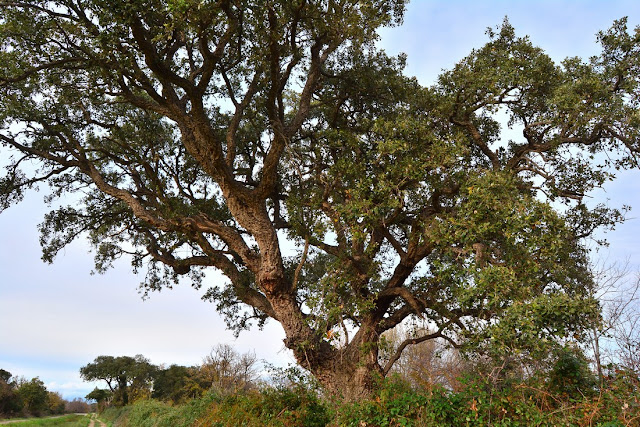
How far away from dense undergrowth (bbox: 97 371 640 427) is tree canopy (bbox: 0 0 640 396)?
34.3 inches

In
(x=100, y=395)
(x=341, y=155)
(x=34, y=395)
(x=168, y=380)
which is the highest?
(x=341, y=155)

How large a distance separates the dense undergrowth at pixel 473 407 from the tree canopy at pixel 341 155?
871 mm

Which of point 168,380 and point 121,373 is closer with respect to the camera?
point 168,380

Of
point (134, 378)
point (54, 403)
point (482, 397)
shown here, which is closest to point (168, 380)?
point (134, 378)

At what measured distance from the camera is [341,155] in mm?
10805

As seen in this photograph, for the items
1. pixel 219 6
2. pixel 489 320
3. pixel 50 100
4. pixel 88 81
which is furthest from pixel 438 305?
pixel 50 100

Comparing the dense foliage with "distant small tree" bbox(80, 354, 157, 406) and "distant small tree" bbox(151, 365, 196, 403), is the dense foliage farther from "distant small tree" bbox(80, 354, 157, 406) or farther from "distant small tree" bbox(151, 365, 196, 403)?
"distant small tree" bbox(80, 354, 157, 406)

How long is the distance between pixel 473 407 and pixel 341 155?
6.53 metres

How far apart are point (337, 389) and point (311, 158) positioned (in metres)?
5.66

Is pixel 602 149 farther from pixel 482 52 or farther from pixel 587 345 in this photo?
pixel 587 345

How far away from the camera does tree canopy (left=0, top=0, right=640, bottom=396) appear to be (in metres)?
7.28

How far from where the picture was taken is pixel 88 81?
32.4ft

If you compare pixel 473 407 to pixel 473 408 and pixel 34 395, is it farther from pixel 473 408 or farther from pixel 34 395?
pixel 34 395

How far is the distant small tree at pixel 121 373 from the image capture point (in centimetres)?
3744
